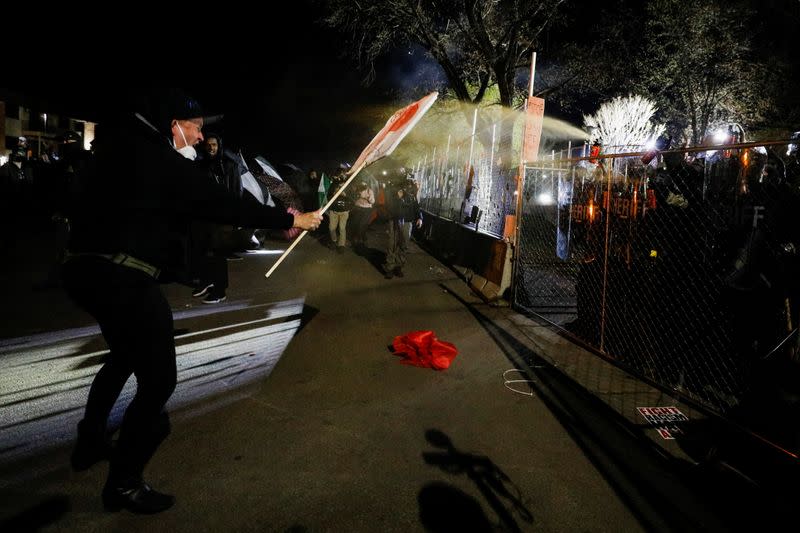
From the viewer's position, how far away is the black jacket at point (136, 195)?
7.50 feet

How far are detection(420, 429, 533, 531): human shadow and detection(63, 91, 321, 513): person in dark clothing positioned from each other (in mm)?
1642

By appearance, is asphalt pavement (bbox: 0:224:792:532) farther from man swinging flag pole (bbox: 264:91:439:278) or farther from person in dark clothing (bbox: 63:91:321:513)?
man swinging flag pole (bbox: 264:91:439:278)

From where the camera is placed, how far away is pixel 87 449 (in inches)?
112

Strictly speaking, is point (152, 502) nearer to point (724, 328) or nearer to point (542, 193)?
point (724, 328)

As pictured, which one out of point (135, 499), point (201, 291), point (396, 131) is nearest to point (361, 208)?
point (201, 291)

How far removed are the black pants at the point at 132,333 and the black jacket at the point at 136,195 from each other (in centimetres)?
12

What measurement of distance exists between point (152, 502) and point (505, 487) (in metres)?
2.08

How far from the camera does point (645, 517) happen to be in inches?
111

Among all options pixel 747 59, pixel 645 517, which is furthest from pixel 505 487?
pixel 747 59

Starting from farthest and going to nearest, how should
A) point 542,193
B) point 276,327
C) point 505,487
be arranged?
point 542,193 → point 276,327 → point 505,487

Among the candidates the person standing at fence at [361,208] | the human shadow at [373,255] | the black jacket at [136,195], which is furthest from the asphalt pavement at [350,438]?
the person standing at fence at [361,208]

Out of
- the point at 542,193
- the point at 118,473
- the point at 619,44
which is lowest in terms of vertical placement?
the point at 118,473

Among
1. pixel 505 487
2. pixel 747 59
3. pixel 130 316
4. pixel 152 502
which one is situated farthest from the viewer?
pixel 747 59

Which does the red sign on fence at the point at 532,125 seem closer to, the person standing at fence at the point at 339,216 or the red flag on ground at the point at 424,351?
the red flag on ground at the point at 424,351
